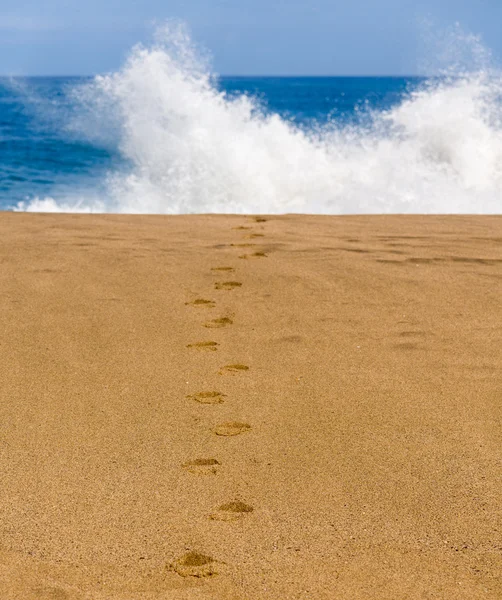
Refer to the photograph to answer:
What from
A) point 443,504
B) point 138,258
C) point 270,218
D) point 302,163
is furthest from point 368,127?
point 443,504

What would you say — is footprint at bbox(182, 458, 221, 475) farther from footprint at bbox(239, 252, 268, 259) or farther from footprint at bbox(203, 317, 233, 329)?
footprint at bbox(239, 252, 268, 259)

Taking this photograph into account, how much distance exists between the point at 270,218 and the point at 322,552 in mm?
5200

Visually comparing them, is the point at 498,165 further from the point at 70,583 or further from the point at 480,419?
the point at 70,583

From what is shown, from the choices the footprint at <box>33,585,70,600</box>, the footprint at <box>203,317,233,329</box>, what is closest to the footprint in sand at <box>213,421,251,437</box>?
the footprint at <box>33,585,70,600</box>

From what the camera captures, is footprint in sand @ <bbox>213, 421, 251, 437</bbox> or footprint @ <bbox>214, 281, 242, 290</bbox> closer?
footprint in sand @ <bbox>213, 421, 251, 437</bbox>

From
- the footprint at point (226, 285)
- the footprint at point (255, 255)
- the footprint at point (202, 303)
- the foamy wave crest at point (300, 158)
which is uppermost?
the foamy wave crest at point (300, 158)

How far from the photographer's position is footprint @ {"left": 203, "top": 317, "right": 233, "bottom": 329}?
4023mm

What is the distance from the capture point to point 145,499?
7.87 feet

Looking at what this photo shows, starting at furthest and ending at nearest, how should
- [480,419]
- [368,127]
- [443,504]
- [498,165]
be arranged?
[368,127]
[498,165]
[480,419]
[443,504]

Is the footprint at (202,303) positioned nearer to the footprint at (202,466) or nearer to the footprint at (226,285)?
the footprint at (226,285)

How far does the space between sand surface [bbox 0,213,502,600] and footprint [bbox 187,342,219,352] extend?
1.2 inches

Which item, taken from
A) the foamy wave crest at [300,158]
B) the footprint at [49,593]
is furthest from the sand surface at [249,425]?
the foamy wave crest at [300,158]

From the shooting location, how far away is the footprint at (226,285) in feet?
15.3

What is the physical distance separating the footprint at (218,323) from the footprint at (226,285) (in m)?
0.53
